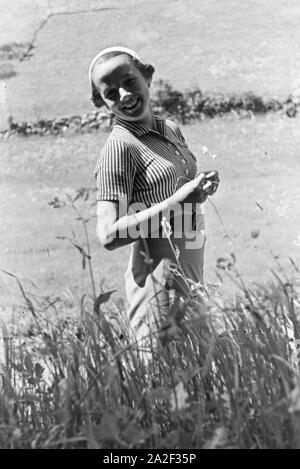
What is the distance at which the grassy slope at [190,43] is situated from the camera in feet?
17.1

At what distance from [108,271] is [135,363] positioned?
2.88m

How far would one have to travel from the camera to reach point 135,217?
215cm

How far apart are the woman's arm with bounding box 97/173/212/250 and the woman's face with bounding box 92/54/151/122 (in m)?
0.27

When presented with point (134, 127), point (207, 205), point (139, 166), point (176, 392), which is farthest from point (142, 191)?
point (207, 205)

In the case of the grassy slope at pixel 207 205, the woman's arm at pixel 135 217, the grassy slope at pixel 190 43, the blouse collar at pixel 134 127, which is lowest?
the woman's arm at pixel 135 217

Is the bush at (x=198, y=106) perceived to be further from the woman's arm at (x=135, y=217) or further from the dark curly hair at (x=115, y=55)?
the woman's arm at (x=135, y=217)

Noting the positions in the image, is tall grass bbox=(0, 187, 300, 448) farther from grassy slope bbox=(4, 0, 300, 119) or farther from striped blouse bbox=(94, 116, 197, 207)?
grassy slope bbox=(4, 0, 300, 119)

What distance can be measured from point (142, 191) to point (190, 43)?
325 centimetres

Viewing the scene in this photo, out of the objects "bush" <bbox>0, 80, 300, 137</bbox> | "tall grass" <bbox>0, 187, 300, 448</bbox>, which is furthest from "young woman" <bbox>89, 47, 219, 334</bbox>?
"bush" <bbox>0, 80, 300, 137</bbox>

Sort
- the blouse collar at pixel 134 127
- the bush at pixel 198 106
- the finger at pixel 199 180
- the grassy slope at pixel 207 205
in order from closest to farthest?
the finger at pixel 199 180, the blouse collar at pixel 134 127, the grassy slope at pixel 207 205, the bush at pixel 198 106

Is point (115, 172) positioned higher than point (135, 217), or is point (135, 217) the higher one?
point (115, 172)

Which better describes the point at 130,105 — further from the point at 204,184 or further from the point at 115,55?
the point at 204,184

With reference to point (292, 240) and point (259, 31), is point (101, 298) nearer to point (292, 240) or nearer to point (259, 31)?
point (292, 240)

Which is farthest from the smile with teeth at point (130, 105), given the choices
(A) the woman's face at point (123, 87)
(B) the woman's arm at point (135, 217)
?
(B) the woman's arm at point (135, 217)
